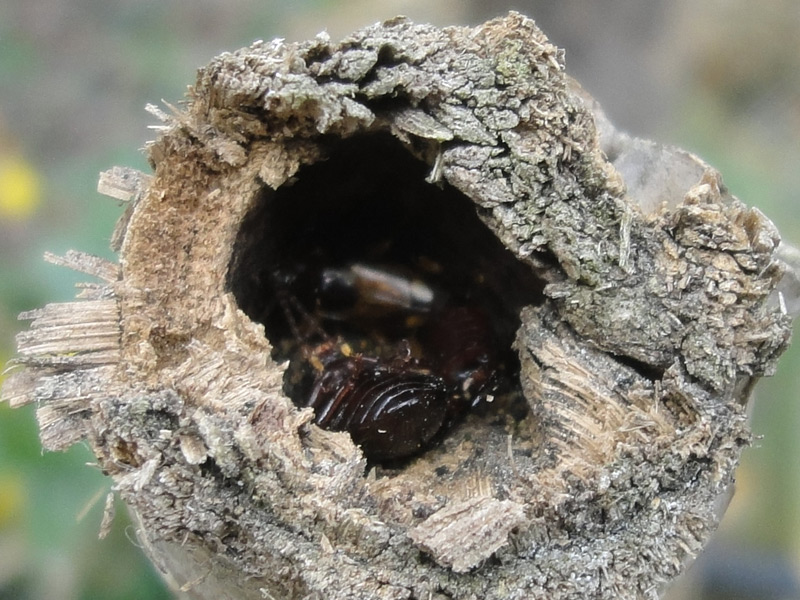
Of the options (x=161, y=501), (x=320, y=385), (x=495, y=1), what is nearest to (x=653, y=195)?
(x=320, y=385)

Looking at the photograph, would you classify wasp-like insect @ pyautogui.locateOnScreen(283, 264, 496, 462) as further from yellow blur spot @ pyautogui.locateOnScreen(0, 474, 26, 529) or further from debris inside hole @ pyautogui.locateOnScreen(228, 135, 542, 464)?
yellow blur spot @ pyautogui.locateOnScreen(0, 474, 26, 529)

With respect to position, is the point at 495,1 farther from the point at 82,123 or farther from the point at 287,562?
the point at 287,562

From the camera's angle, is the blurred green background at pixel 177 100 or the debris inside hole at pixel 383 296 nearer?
the debris inside hole at pixel 383 296

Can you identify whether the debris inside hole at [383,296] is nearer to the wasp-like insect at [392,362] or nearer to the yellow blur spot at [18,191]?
the wasp-like insect at [392,362]

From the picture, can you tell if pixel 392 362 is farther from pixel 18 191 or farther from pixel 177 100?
pixel 18 191

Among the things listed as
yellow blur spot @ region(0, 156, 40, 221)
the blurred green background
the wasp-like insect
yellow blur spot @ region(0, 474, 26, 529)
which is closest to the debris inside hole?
the wasp-like insect

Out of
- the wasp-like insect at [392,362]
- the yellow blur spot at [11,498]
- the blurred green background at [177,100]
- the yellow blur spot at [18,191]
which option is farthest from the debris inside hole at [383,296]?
the yellow blur spot at [18,191]

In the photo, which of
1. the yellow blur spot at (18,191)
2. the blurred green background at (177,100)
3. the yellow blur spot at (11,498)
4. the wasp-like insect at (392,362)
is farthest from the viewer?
the yellow blur spot at (18,191)
